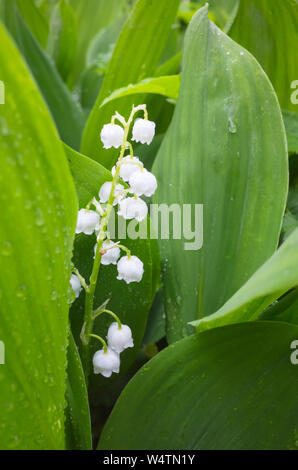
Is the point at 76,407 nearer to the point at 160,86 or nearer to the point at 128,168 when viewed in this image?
the point at 128,168

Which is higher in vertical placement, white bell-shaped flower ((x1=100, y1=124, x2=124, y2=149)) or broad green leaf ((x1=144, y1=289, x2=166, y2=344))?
white bell-shaped flower ((x1=100, y1=124, x2=124, y2=149))

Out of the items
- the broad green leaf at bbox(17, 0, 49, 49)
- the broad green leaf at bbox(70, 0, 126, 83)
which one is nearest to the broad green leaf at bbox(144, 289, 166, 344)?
the broad green leaf at bbox(17, 0, 49, 49)

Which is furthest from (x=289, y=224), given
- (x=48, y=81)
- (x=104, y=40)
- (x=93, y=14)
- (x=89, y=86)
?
(x=93, y=14)

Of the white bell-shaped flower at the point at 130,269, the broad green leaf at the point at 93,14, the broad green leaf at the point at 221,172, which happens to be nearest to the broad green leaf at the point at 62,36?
the broad green leaf at the point at 93,14

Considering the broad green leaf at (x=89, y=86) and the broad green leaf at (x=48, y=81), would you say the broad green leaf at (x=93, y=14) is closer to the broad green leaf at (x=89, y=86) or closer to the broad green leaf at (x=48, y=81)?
the broad green leaf at (x=89, y=86)

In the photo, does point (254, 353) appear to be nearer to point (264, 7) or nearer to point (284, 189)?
point (284, 189)

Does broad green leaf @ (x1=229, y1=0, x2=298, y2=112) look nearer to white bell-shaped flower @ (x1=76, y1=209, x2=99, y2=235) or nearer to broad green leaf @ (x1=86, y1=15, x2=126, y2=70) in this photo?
white bell-shaped flower @ (x1=76, y1=209, x2=99, y2=235)
